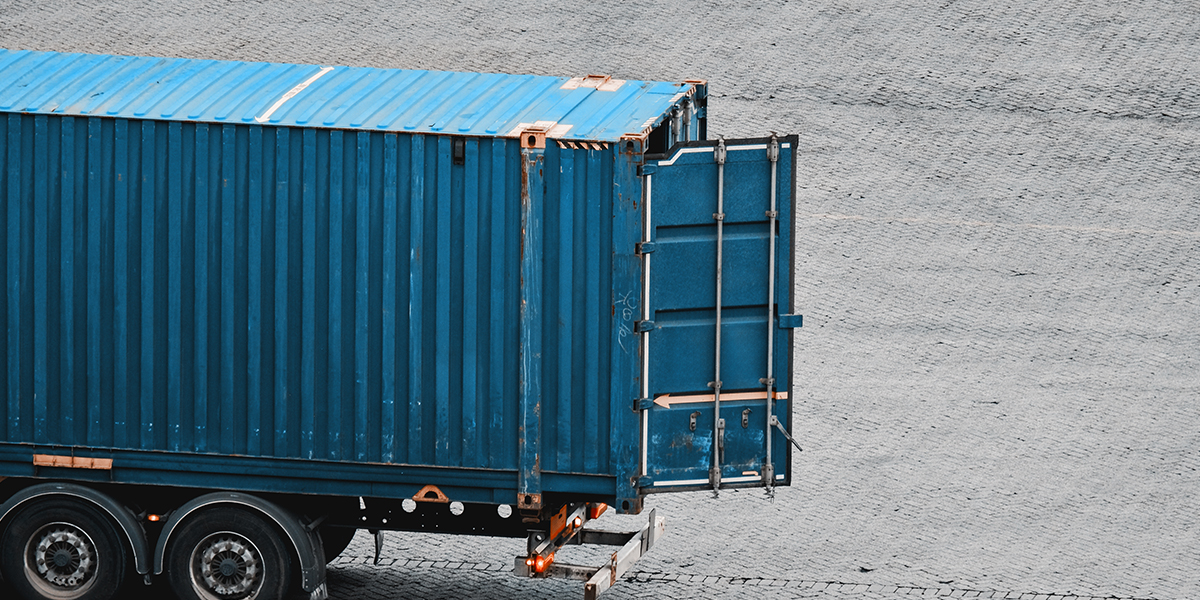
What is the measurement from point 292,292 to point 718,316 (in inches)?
98.8

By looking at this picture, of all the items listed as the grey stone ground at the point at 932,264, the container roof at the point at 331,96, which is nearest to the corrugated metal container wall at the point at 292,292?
the container roof at the point at 331,96

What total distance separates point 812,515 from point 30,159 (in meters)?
6.16

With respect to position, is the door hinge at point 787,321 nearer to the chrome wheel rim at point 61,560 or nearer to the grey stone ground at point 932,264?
the grey stone ground at point 932,264

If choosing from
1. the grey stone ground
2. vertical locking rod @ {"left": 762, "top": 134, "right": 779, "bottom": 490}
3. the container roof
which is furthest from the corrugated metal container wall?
the grey stone ground

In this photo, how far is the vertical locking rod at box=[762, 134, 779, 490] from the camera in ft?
30.6

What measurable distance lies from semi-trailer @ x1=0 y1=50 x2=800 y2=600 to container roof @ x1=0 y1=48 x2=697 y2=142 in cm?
3

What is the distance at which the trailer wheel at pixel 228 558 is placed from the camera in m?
9.82

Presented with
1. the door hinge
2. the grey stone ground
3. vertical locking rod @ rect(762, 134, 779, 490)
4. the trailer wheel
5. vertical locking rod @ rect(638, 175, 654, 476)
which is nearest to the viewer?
vertical locking rod @ rect(638, 175, 654, 476)

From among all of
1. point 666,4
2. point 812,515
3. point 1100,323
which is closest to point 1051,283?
point 1100,323

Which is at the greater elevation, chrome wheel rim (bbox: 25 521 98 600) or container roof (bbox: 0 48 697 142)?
container roof (bbox: 0 48 697 142)

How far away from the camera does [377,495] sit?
9.73m

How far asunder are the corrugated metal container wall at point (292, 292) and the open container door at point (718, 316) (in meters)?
0.31

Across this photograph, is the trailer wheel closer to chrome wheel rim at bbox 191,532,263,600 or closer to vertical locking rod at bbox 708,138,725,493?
chrome wheel rim at bbox 191,532,263,600

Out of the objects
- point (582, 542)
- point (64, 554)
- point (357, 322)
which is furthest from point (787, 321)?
point (64, 554)
